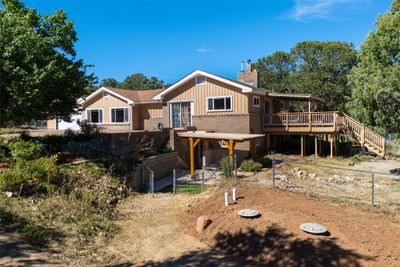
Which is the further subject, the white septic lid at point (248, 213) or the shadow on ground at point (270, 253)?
the white septic lid at point (248, 213)

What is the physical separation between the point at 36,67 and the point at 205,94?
1357 centimetres

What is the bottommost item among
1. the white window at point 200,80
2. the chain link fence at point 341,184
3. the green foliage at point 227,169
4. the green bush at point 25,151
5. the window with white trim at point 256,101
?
the chain link fence at point 341,184

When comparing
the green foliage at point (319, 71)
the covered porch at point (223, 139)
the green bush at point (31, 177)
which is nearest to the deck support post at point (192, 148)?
the covered porch at point (223, 139)

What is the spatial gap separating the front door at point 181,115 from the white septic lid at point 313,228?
714 inches

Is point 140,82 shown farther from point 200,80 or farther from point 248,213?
point 248,213

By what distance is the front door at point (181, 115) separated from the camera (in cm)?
2548

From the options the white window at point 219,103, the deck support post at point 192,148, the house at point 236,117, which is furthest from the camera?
the white window at point 219,103

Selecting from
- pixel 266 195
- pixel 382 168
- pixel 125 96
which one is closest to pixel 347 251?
pixel 266 195

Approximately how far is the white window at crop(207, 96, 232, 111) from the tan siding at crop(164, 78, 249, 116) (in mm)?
239

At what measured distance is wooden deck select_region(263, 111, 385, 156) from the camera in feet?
70.6

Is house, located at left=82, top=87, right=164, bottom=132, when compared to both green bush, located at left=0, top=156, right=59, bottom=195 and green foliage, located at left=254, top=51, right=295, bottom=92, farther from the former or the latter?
green foliage, located at left=254, top=51, right=295, bottom=92

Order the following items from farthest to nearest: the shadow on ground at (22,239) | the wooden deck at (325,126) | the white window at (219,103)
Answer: the white window at (219,103) → the wooden deck at (325,126) → the shadow on ground at (22,239)

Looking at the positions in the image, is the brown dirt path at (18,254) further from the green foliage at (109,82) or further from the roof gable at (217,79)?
the green foliage at (109,82)

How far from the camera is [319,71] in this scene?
45.3 meters
